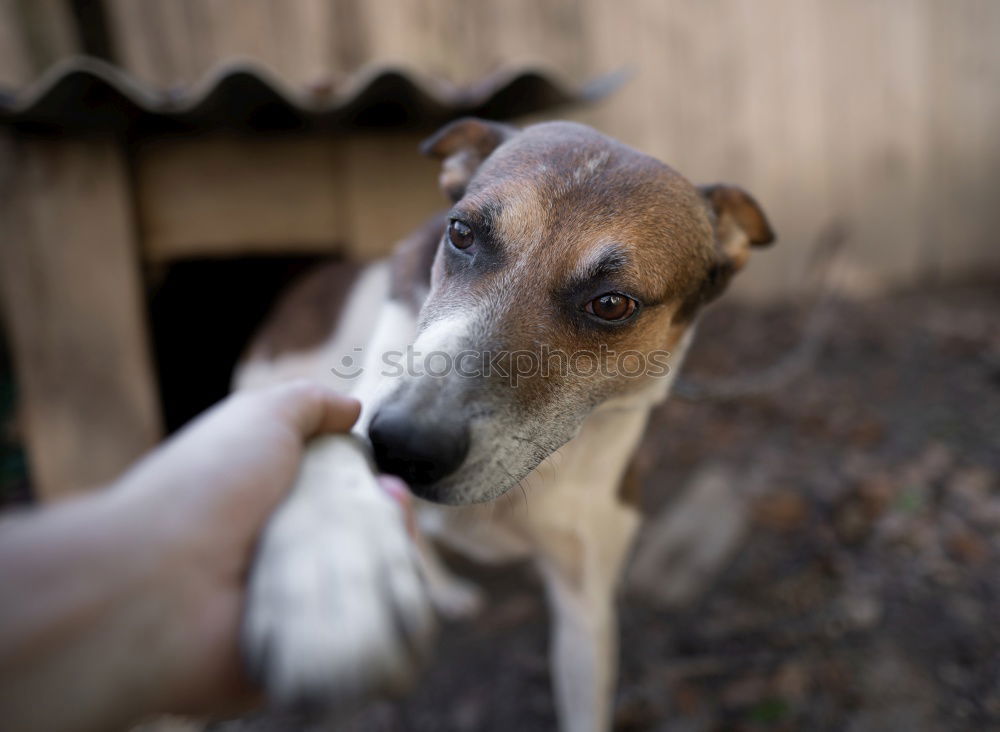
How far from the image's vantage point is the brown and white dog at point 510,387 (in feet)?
2.96

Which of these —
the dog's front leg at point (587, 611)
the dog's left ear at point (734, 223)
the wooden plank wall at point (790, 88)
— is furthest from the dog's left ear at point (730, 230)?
the wooden plank wall at point (790, 88)

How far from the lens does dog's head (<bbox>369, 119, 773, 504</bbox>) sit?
1.39m

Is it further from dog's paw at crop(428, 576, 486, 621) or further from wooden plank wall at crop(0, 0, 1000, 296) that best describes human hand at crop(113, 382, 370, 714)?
wooden plank wall at crop(0, 0, 1000, 296)

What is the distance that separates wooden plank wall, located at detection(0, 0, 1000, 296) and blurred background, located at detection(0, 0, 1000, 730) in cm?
3

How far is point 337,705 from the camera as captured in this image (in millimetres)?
818

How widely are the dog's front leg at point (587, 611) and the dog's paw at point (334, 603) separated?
1215mm

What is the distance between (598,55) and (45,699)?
472 centimetres

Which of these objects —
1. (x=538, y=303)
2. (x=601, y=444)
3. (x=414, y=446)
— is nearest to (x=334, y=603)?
(x=414, y=446)

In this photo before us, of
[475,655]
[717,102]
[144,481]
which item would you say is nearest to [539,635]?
[475,655]

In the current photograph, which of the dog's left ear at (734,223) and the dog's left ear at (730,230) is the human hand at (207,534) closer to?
the dog's left ear at (730,230)

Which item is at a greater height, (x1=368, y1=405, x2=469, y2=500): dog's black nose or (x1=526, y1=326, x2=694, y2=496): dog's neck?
(x1=368, y1=405, x2=469, y2=500): dog's black nose

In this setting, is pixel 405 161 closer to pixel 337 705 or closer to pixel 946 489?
pixel 337 705

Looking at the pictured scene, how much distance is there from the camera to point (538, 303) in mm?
1637

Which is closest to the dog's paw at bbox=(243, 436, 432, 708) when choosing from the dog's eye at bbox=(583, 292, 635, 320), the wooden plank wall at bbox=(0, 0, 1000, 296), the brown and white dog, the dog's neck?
the brown and white dog
